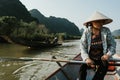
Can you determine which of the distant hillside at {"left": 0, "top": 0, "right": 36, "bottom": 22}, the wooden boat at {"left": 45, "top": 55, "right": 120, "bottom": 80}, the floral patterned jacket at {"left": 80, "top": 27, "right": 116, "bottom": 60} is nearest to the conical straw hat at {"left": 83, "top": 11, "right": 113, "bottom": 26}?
the floral patterned jacket at {"left": 80, "top": 27, "right": 116, "bottom": 60}

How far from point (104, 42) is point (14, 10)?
111 meters

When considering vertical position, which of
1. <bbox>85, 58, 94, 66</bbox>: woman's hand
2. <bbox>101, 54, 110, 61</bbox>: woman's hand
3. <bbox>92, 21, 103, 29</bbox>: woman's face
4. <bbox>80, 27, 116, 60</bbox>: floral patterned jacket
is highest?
<bbox>92, 21, 103, 29</bbox>: woman's face

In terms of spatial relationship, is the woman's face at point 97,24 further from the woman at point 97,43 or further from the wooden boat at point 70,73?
the wooden boat at point 70,73

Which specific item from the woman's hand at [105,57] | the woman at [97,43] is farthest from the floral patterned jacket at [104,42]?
the woman's hand at [105,57]

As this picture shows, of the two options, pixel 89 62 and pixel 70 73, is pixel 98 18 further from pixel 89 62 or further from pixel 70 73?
pixel 70 73

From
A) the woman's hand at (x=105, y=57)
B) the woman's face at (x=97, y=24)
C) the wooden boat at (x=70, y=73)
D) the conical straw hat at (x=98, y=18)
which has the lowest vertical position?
the wooden boat at (x=70, y=73)

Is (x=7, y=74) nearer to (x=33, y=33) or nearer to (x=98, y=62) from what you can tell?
(x=98, y=62)

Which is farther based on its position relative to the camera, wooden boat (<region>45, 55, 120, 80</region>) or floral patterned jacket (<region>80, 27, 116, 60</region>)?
wooden boat (<region>45, 55, 120, 80</region>)

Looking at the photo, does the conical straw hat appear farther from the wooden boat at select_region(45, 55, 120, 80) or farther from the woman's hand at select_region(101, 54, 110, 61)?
the wooden boat at select_region(45, 55, 120, 80)

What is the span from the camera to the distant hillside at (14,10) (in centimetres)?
10581

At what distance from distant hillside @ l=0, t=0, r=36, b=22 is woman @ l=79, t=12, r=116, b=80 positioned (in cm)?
10135

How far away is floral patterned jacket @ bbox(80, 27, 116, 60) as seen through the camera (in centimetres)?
428

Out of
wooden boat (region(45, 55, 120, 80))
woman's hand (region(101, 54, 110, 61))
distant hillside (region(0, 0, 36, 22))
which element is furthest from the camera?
distant hillside (region(0, 0, 36, 22))

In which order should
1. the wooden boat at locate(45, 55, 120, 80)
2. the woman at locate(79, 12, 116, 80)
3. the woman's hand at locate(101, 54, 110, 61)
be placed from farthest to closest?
the wooden boat at locate(45, 55, 120, 80) → the woman at locate(79, 12, 116, 80) → the woman's hand at locate(101, 54, 110, 61)
